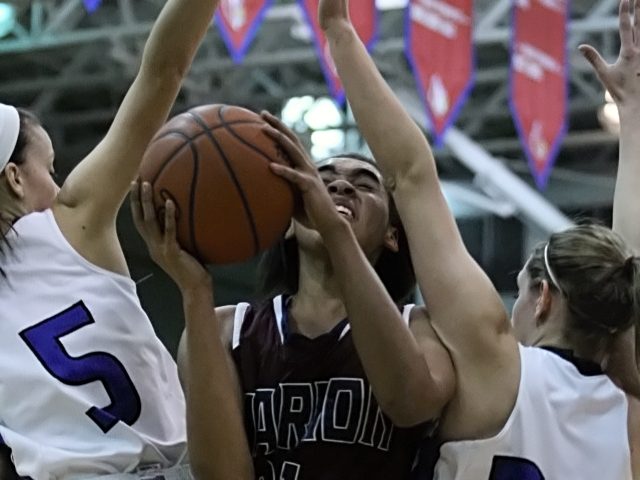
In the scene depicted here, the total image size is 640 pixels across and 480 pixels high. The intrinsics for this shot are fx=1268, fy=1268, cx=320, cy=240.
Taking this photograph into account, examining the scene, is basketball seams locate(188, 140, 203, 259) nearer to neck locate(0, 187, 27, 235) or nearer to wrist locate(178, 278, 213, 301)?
wrist locate(178, 278, 213, 301)

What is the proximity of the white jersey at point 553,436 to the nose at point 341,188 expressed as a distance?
457 millimetres

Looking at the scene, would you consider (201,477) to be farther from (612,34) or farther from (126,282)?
(612,34)

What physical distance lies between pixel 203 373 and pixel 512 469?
602 mm

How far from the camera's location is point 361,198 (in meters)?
2.51

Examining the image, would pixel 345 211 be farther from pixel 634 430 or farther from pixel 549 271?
pixel 634 430

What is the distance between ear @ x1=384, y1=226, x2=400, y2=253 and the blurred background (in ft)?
22.1

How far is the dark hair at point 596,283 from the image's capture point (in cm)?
252

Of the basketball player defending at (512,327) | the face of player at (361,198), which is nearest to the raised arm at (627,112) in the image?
the basketball player defending at (512,327)

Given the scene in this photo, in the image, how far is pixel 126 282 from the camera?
264cm

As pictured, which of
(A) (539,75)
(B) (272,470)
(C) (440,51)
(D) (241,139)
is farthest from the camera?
(A) (539,75)

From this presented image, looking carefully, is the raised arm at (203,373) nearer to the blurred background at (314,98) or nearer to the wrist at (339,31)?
the wrist at (339,31)

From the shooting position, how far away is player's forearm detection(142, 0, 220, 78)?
2430 mm

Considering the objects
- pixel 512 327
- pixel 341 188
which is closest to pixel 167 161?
pixel 341 188

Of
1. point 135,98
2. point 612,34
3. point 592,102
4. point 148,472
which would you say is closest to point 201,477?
point 148,472
